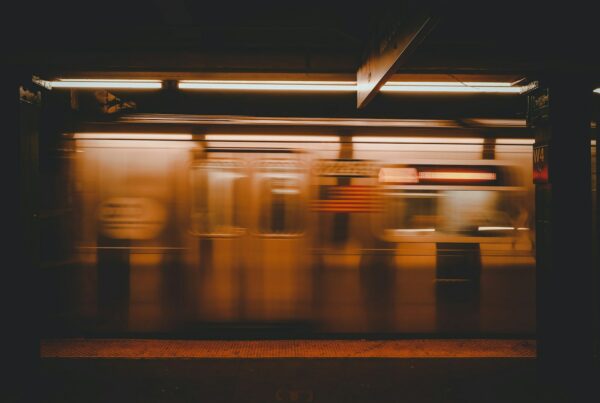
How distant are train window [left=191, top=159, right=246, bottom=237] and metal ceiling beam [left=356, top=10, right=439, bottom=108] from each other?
1.58m

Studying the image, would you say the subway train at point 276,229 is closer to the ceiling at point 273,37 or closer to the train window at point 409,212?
the train window at point 409,212

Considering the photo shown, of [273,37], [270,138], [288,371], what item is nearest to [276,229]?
[270,138]

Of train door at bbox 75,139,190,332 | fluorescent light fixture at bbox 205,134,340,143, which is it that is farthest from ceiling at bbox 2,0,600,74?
train door at bbox 75,139,190,332

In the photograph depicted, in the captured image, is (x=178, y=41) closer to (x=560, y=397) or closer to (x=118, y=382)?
(x=118, y=382)

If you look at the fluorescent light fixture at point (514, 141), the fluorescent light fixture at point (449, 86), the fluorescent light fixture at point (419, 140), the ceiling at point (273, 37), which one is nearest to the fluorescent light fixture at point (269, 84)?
the ceiling at point (273, 37)

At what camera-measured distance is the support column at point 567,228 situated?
11.6 feet

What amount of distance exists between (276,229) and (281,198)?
1.07ft

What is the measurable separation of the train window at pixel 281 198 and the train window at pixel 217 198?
221mm

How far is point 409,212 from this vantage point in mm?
4582

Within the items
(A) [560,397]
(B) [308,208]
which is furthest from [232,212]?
(A) [560,397]

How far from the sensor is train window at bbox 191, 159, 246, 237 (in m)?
4.57

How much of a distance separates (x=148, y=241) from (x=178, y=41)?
6.63ft

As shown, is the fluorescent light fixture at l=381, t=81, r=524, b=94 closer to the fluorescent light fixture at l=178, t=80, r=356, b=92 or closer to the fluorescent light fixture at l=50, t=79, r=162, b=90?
the fluorescent light fixture at l=178, t=80, r=356, b=92

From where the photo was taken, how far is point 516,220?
182 inches
